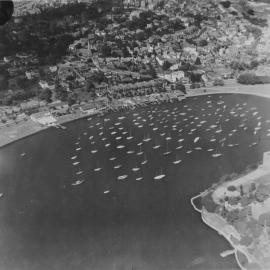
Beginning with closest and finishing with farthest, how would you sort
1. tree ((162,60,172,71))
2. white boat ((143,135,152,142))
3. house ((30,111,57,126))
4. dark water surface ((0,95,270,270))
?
dark water surface ((0,95,270,270)), white boat ((143,135,152,142)), house ((30,111,57,126)), tree ((162,60,172,71))

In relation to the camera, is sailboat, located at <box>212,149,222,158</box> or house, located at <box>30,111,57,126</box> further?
house, located at <box>30,111,57,126</box>

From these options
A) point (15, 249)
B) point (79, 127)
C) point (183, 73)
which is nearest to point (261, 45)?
point (183, 73)

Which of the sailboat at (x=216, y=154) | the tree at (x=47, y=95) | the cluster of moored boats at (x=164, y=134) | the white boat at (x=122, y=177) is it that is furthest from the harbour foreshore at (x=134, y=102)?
the white boat at (x=122, y=177)

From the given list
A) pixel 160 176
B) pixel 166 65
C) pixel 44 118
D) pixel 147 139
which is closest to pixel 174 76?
pixel 166 65

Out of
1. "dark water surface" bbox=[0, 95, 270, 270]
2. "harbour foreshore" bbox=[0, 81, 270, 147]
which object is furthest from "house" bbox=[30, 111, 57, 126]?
"dark water surface" bbox=[0, 95, 270, 270]

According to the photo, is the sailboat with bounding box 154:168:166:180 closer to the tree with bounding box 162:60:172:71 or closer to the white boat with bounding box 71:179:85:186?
the white boat with bounding box 71:179:85:186
